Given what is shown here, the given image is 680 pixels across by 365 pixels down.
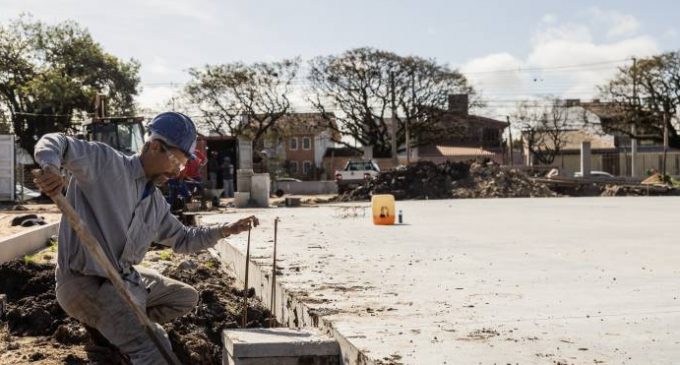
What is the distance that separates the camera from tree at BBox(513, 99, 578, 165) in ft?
215

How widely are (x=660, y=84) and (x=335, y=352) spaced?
5160 cm

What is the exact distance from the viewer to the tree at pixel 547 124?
65.4m

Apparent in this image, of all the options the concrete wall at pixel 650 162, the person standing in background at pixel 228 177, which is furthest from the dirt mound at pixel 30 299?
the concrete wall at pixel 650 162

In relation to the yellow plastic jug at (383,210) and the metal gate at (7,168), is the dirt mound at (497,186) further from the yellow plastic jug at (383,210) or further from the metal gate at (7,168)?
the metal gate at (7,168)

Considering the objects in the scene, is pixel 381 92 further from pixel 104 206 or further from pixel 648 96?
pixel 104 206

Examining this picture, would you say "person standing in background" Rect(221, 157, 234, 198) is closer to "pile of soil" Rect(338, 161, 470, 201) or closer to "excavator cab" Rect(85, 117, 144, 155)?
"pile of soil" Rect(338, 161, 470, 201)

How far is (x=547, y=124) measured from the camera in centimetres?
6631

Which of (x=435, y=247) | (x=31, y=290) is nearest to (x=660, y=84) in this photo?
(x=435, y=247)

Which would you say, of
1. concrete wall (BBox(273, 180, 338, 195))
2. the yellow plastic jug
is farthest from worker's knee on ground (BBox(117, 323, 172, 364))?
concrete wall (BBox(273, 180, 338, 195))

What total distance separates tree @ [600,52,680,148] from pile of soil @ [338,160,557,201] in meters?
24.0

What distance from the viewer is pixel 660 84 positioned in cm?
5072

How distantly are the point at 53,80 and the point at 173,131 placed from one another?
38710 millimetres

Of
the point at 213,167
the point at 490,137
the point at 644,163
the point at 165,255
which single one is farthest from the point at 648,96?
the point at 165,255

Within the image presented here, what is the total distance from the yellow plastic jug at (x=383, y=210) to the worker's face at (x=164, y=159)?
964 centimetres
